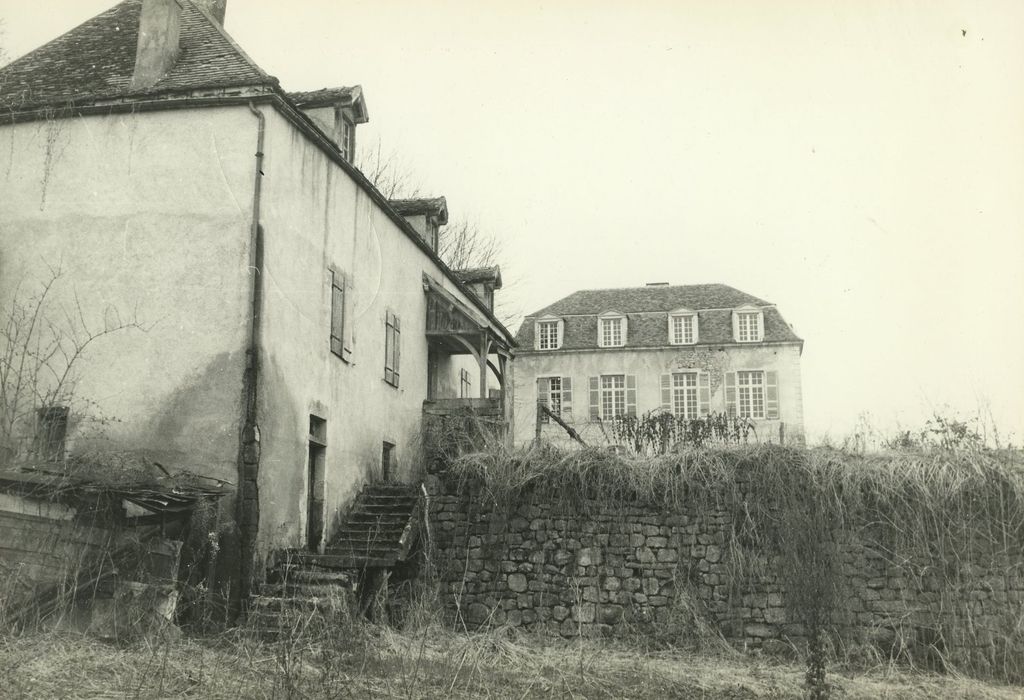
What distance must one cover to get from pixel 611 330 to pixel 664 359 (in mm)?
2683

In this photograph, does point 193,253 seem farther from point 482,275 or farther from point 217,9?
point 482,275

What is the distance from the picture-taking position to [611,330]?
127 ft

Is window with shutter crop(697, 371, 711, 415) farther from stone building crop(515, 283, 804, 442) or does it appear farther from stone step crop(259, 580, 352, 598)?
stone step crop(259, 580, 352, 598)

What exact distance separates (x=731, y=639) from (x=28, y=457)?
9.95 metres

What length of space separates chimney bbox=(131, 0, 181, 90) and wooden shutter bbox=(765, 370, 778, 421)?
26.9 m

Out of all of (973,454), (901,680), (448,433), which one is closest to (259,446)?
(448,433)

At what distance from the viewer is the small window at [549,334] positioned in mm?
39156

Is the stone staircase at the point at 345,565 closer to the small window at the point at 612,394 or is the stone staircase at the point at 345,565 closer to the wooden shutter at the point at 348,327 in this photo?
the wooden shutter at the point at 348,327

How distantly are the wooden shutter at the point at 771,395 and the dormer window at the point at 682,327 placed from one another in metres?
3.36

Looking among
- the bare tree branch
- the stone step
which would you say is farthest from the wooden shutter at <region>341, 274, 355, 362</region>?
the stone step

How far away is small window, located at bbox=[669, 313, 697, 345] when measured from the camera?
124 feet

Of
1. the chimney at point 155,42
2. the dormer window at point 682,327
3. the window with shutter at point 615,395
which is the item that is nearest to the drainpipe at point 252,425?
the chimney at point 155,42

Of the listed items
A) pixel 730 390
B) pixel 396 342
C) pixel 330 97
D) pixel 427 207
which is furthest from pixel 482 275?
pixel 730 390

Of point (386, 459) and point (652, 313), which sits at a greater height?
point (652, 313)
